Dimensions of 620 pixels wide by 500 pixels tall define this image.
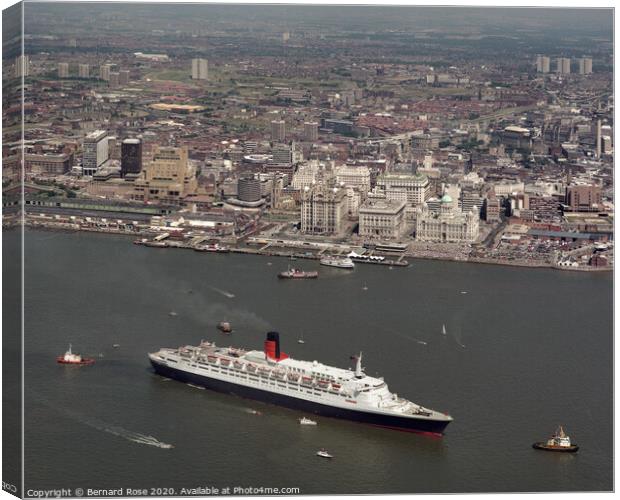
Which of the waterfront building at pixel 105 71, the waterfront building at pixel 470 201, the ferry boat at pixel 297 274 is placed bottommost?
the ferry boat at pixel 297 274

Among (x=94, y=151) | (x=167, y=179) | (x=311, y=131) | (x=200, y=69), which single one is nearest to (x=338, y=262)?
(x=167, y=179)

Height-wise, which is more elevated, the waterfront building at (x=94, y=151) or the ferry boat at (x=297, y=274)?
the waterfront building at (x=94, y=151)

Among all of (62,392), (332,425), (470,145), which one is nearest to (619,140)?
(332,425)

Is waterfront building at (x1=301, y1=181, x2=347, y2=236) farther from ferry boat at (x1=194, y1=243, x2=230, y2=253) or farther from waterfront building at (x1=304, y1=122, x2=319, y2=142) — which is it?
waterfront building at (x1=304, y1=122, x2=319, y2=142)

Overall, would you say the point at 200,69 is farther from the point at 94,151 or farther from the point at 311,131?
the point at 94,151

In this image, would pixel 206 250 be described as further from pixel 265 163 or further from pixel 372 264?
pixel 265 163

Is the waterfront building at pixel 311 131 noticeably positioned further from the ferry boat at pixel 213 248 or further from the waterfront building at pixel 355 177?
the ferry boat at pixel 213 248

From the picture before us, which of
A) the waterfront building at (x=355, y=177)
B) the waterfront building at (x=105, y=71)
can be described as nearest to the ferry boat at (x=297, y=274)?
the waterfront building at (x=355, y=177)
